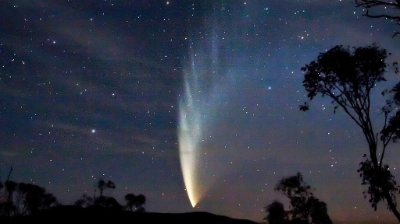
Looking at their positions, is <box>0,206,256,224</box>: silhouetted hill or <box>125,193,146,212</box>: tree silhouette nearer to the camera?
<box>0,206,256,224</box>: silhouetted hill

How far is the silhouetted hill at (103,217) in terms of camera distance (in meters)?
→ 23.0

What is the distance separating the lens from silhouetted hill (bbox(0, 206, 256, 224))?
75.3ft

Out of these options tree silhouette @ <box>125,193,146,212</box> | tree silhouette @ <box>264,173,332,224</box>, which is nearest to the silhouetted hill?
tree silhouette @ <box>264,173,332,224</box>

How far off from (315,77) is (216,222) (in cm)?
1024

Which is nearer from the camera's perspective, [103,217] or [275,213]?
[103,217]

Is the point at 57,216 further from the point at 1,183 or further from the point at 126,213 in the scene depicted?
the point at 1,183

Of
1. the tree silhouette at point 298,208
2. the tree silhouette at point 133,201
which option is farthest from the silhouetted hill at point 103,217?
the tree silhouette at point 133,201

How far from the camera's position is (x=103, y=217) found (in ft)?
77.7

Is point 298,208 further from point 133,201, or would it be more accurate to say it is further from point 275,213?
point 133,201

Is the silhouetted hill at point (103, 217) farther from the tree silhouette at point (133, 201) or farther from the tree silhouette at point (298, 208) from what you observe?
the tree silhouette at point (133, 201)

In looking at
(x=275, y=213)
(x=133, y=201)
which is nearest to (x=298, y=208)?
(x=275, y=213)

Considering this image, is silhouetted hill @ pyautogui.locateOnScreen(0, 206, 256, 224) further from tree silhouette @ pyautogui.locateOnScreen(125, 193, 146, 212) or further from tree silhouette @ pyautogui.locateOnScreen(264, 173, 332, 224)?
tree silhouette @ pyautogui.locateOnScreen(125, 193, 146, 212)

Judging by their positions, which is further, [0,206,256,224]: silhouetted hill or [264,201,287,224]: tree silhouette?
[264,201,287,224]: tree silhouette

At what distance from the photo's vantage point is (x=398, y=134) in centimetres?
2261
